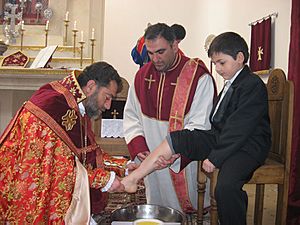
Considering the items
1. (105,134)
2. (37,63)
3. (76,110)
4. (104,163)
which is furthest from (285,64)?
(76,110)

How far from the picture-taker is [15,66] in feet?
15.6

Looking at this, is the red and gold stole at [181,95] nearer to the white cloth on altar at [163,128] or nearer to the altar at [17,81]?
the white cloth on altar at [163,128]

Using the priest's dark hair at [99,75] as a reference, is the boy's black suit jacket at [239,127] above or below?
below

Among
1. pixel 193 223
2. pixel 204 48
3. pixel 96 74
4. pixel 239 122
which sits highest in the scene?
pixel 204 48

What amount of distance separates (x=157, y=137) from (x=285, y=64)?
2.86 metres

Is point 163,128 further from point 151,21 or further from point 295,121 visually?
point 151,21

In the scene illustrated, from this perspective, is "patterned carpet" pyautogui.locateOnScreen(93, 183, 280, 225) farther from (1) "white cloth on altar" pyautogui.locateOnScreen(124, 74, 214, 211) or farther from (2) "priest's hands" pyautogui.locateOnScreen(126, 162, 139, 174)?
(2) "priest's hands" pyautogui.locateOnScreen(126, 162, 139, 174)

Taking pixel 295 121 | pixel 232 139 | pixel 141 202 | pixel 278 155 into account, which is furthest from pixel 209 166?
pixel 295 121

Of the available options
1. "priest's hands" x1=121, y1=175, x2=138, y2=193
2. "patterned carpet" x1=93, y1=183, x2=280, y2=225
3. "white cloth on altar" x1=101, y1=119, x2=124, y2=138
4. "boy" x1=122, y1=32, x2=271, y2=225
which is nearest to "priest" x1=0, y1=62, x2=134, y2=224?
"priest's hands" x1=121, y1=175, x2=138, y2=193

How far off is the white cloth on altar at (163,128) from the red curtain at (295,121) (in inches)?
40.6

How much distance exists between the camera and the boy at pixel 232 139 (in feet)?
8.43

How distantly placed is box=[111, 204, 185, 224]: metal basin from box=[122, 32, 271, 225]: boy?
14 centimetres

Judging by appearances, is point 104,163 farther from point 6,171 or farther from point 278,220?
point 278,220

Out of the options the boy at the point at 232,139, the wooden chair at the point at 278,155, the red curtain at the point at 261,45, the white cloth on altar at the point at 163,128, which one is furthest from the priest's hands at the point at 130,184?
the red curtain at the point at 261,45
